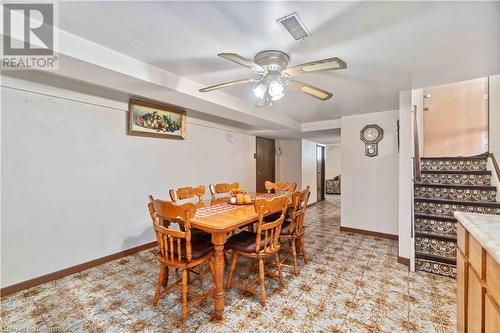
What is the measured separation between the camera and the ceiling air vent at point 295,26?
4.54 feet

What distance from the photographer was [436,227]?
2.78 meters

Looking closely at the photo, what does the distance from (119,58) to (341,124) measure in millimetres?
3702

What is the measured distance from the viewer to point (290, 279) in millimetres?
2414

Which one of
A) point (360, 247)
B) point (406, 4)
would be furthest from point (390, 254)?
point (406, 4)

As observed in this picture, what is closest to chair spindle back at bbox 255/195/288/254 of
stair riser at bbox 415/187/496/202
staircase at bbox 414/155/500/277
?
staircase at bbox 414/155/500/277

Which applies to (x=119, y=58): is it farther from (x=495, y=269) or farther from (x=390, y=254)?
(x=390, y=254)

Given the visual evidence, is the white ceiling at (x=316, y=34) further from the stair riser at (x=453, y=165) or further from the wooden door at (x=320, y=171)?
the wooden door at (x=320, y=171)

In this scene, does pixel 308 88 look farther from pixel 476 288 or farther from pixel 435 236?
pixel 435 236

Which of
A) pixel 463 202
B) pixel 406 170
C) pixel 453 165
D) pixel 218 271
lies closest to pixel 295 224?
pixel 218 271

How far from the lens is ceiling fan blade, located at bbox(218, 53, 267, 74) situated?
1.46 metres

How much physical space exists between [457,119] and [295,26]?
14.0ft

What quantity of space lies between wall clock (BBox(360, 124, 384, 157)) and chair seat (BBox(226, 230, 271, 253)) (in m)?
2.81

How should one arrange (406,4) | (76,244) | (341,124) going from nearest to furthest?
1. (406,4)
2. (76,244)
3. (341,124)

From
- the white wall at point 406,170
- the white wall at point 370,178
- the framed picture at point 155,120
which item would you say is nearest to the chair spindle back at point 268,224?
the white wall at point 406,170
